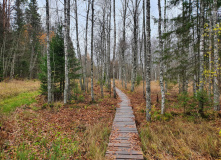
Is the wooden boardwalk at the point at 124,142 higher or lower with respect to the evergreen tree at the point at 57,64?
lower

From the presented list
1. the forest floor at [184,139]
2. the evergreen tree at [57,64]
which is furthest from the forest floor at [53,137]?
the evergreen tree at [57,64]

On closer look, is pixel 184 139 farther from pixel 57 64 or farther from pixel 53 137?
pixel 57 64

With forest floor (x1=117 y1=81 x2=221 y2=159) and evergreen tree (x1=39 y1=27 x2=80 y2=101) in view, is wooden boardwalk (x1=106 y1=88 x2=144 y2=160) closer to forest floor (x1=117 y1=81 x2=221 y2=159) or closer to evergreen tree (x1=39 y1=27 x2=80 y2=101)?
forest floor (x1=117 y1=81 x2=221 y2=159)

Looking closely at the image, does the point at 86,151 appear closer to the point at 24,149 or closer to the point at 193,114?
the point at 24,149

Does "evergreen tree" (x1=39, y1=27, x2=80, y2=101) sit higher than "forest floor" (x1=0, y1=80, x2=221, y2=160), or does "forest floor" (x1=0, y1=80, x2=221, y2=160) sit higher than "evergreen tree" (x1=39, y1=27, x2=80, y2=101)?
"evergreen tree" (x1=39, y1=27, x2=80, y2=101)

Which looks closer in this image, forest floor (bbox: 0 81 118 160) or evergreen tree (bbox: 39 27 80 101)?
forest floor (bbox: 0 81 118 160)

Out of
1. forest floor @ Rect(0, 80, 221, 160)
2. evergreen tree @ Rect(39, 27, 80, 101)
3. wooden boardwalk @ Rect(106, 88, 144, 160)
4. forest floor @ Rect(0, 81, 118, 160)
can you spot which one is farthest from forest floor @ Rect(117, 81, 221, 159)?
evergreen tree @ Rect(39, 27, 80, 101)

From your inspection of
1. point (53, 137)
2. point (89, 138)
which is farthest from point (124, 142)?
point (53, 137)

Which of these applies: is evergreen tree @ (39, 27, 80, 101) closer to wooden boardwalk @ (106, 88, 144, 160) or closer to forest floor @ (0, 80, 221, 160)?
forest floor @ (0, 80, 221, 160)

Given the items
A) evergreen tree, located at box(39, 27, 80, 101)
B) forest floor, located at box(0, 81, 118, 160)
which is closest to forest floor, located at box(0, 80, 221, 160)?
forest floor, located at box(0, 81, 118, 160)

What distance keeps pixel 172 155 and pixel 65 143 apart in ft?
12.7

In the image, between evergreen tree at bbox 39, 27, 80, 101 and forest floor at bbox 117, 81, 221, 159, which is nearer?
forest floor at bbox 117, 81, 221, 159

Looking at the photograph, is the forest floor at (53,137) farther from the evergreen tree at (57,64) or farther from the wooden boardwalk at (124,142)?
the evergreen tree at (57,64)

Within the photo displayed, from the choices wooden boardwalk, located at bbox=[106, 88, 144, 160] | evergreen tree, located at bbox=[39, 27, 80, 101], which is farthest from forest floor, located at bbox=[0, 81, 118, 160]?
evergreen tree, located at bbox=[39, 27, 80, 101]
